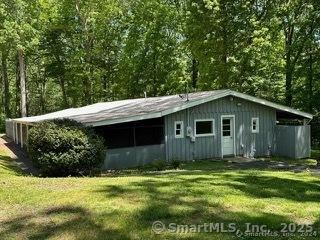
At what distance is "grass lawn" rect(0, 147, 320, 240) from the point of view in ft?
22.7

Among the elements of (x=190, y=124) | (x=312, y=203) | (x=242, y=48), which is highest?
(x=242, y=48)

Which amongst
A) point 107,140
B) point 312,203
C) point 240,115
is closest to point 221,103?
point 240,115

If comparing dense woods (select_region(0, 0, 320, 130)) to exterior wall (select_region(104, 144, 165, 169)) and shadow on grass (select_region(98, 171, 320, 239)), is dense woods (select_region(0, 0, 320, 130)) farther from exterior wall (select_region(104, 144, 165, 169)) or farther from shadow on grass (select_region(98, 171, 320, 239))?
shadow on grass (select_region(98, 171, 320, 239))

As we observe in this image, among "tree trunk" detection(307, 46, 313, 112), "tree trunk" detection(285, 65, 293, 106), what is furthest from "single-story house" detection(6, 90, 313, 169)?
"tree trunk" detection(285, 65, 293, 106)

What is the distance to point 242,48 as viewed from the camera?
1235 inches

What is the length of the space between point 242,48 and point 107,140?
15731mm

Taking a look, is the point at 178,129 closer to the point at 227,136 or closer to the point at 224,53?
the point at 227,136

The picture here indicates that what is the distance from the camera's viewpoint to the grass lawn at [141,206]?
22.7 ft

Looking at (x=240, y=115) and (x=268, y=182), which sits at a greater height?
(x=240, y=115)

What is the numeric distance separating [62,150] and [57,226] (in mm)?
8542

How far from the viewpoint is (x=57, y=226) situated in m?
7.07

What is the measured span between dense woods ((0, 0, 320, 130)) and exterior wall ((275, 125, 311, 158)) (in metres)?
7.82

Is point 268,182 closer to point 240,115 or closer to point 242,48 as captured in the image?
point 240,115

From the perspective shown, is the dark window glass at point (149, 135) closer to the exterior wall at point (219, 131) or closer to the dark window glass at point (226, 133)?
the exterior wall at point (219, 131)
